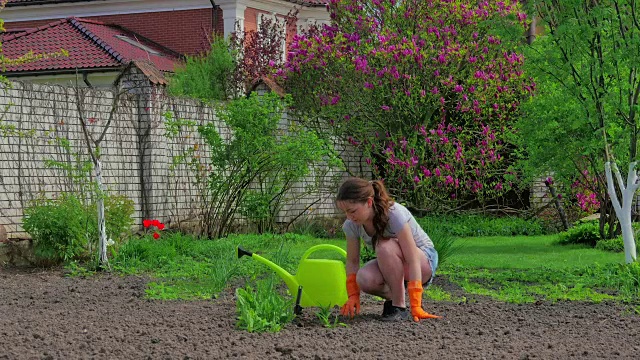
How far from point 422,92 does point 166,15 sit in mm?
12879

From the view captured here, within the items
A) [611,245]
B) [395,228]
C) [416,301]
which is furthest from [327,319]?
[611,245]

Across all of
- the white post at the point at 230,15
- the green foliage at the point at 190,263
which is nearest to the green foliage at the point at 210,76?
the white post at the point at 230,15

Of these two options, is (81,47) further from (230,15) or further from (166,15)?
(230,15)

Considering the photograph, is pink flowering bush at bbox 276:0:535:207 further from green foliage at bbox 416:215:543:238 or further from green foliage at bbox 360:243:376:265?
green foliage at bbox 360:243:376:265

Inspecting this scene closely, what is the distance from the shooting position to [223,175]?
13.2 metres

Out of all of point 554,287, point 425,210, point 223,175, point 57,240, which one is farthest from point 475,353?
point 425,210

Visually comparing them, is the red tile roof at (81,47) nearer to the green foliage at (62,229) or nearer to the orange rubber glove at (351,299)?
the green foliage at (62,229)

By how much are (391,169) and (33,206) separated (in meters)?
7.24

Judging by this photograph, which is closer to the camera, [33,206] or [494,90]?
[33,206]

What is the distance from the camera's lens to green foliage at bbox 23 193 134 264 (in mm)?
9148

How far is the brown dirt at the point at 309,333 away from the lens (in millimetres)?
4613

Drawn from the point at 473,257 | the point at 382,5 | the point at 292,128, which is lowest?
the point at 473,257

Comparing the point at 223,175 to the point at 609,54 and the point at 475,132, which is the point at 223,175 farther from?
the point at 609,54

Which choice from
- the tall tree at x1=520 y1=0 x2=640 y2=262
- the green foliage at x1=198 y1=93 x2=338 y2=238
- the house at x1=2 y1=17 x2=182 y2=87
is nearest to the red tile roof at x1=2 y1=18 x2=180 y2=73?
the house at x1=2 y1=17 x2=182 y2=87
